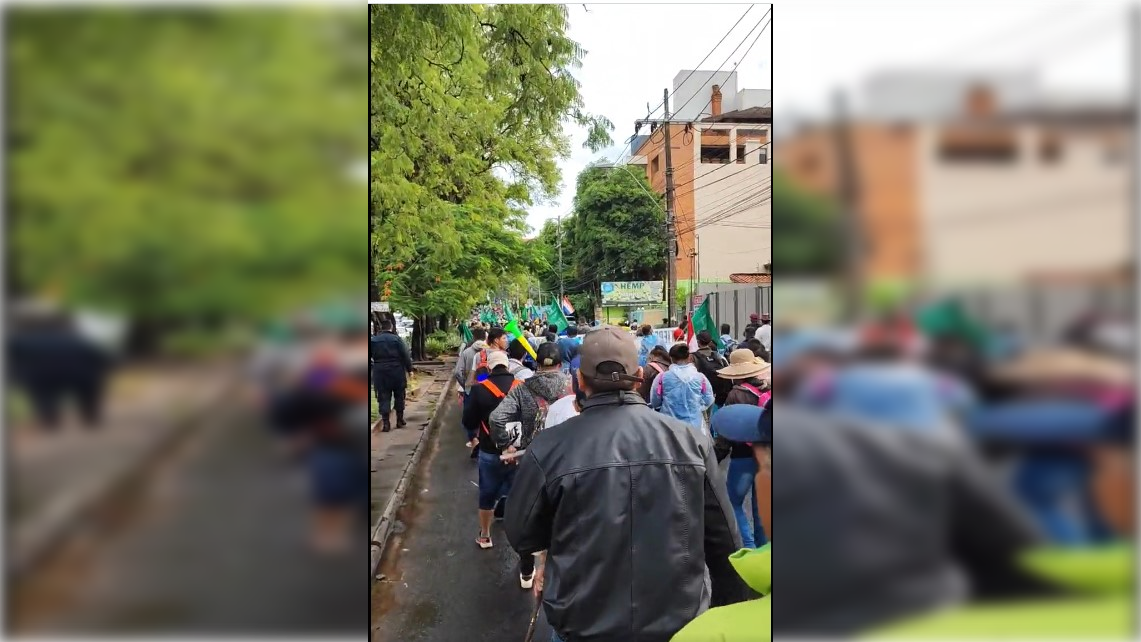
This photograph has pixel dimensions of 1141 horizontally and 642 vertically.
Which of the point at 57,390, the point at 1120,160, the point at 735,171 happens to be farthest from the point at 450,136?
the point at 1120,160

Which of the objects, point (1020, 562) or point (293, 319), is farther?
point (293, 319)

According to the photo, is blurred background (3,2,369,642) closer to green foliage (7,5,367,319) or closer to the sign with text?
green foliage (7,5,367,319)

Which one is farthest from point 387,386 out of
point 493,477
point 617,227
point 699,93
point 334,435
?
point 334,435

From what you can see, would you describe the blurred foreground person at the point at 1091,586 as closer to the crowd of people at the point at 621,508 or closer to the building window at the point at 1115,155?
the building window at the point at 1115,155

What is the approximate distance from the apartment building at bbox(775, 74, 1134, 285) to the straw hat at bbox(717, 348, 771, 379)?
3.09 meters

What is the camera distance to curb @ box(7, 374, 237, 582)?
76cm

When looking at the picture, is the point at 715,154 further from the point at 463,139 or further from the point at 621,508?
the point at 463,139

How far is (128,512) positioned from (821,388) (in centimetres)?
92

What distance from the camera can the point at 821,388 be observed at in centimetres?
93

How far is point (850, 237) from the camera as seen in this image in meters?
0.89

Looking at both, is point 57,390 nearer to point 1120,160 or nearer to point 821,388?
point 821,388

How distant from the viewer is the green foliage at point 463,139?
9.12 ft

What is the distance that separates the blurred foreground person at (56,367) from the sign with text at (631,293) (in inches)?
111

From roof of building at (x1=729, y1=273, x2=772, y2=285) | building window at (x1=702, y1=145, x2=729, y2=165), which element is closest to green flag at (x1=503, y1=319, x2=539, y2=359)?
roof of building at (x1=729, y1=273, x2=772, y2=285)
